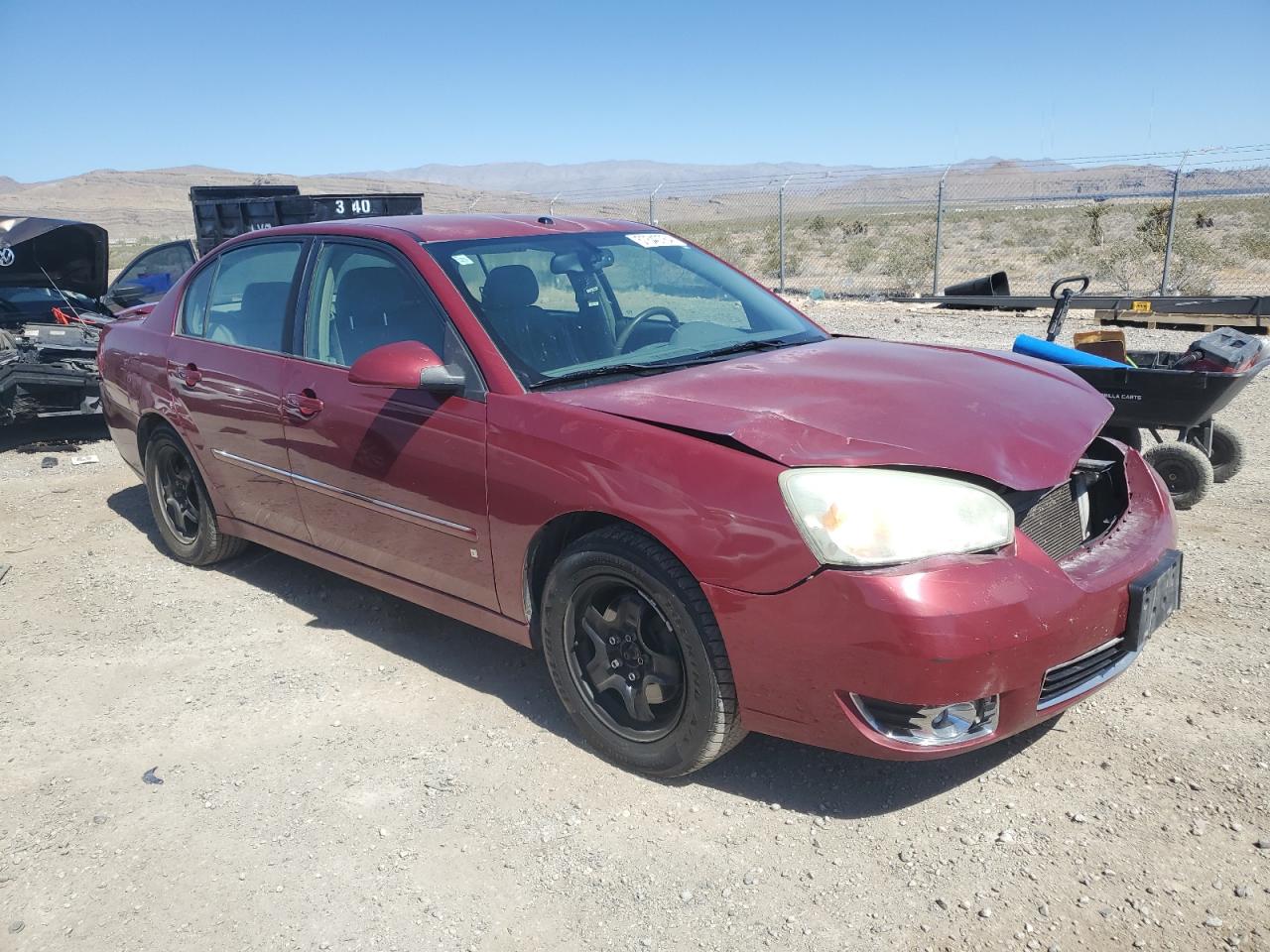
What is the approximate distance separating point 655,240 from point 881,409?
179 centimetres

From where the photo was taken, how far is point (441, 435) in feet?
11.4

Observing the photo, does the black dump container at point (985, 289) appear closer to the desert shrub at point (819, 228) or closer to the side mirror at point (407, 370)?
the side mirror at point (407, 370)

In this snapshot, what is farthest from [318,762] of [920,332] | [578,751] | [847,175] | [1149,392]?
[847,175]

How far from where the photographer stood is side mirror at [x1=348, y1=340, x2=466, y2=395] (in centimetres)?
335

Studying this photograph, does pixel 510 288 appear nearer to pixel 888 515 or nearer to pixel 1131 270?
pixel 888 515

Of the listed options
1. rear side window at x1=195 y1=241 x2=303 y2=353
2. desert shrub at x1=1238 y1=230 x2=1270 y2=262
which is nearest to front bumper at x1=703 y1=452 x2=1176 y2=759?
rear side window at x1=195 y1=241 x2=303 y2=353

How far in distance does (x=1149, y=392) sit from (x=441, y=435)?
3.86m

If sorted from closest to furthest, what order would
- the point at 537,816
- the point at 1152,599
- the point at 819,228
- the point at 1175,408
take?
the point at 1152,599 → the point at 537,816 → the point at 1175,408 → the point at 819,228

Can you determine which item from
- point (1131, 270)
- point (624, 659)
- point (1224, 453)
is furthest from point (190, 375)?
point (1131, 270)

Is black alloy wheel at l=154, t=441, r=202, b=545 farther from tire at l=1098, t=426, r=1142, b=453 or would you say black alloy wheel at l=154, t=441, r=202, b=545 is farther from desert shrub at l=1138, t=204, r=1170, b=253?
desert shrub at l=1138, t=204, r=1170, b=253

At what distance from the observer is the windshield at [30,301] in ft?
29.1

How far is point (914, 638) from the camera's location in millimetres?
2518

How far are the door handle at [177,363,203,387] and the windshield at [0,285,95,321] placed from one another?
5.19 m

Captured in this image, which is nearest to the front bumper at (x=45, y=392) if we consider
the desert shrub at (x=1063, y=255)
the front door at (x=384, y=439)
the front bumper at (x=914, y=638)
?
the front door at (x=384, y=439)
